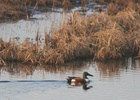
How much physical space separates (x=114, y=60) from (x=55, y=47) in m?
2.41

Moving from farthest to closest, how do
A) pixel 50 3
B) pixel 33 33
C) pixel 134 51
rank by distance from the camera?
pixel 50 3, pixel 33 33, pixel 134 51

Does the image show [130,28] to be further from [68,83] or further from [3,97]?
[3,97]

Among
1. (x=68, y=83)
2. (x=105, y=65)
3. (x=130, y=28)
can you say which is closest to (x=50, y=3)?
(x=130, y=28)

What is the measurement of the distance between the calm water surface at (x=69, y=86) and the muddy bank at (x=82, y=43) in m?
0.44

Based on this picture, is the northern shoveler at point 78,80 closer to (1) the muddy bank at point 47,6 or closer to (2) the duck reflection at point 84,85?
(2) the duck reflection at point 84,85

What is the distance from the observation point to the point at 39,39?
99.2 feet

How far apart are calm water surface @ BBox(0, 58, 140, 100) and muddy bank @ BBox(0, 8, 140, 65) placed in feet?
1.45

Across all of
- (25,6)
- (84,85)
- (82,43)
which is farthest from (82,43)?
(25,6)

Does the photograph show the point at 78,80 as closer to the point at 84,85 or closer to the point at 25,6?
the point at 84,85

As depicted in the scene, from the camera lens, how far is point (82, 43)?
2838 centimetres

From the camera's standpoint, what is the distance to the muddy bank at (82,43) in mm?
27469

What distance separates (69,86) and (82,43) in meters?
4.35

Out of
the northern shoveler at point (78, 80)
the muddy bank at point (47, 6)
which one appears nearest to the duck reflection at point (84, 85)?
the northern shoveler at point (78, 80)

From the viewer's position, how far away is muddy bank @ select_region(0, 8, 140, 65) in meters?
27.5
